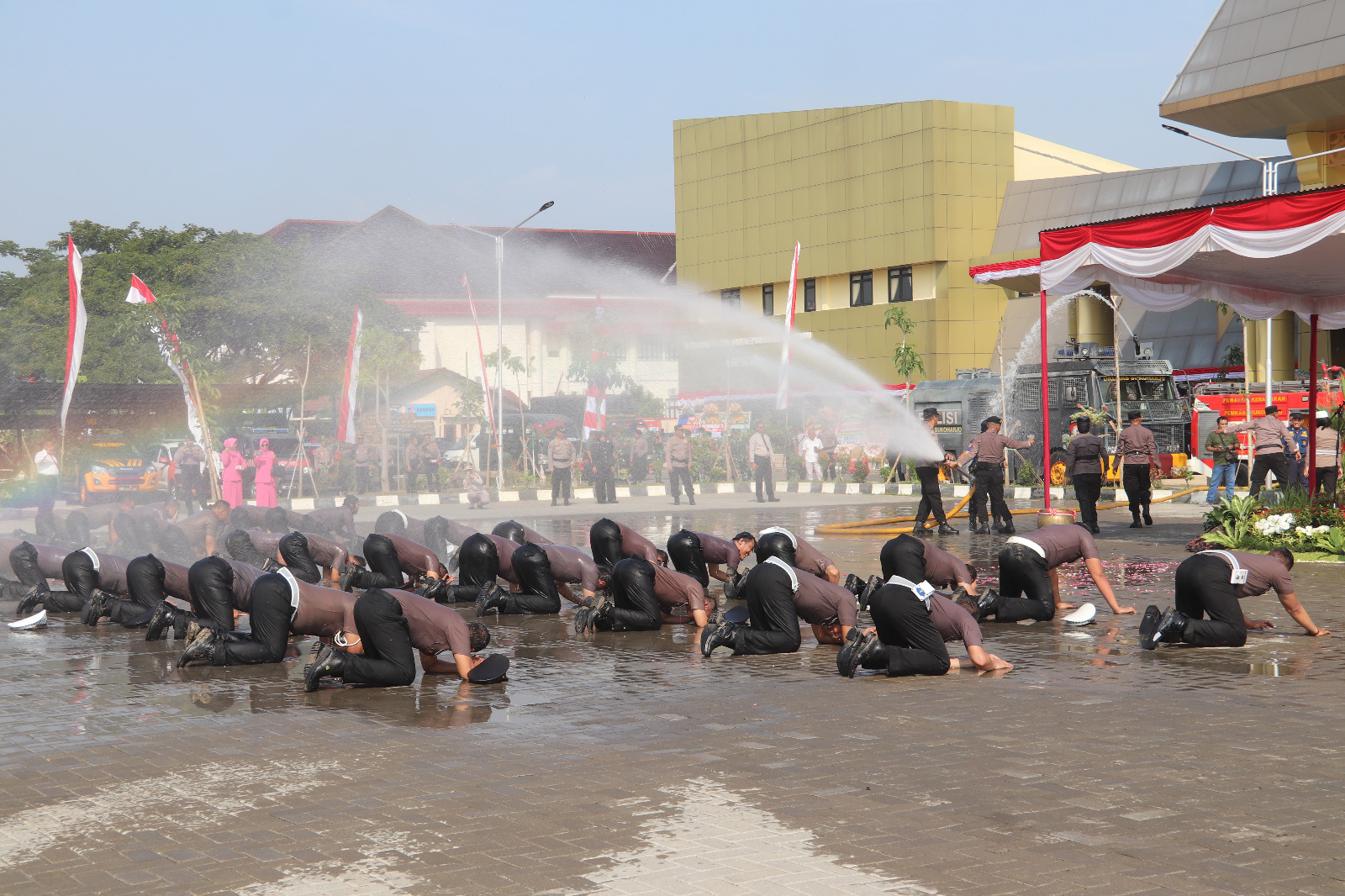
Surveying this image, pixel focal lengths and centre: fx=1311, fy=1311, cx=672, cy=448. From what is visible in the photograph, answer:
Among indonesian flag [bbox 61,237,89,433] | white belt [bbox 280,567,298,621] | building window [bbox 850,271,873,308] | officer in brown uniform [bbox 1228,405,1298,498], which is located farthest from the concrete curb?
building window [bbox 850,271,873,308]

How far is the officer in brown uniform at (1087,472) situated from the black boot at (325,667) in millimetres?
12779

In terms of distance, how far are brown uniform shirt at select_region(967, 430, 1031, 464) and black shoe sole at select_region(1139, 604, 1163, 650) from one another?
920cm

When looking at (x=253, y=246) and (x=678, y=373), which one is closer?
(x=253, y=246)

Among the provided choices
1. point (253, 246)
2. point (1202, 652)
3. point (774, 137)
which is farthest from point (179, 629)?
point (774, 137)

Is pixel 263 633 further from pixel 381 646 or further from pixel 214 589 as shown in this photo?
pixel 381 646

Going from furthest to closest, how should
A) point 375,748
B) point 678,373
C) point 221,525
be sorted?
1. point 678,373
2. point 221,525
3. point 375,748

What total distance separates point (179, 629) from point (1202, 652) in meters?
8.38

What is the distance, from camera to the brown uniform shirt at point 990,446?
1916cm

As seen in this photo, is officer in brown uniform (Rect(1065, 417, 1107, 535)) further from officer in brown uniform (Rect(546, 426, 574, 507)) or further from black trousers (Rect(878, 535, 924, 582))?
officer in brown uniform (Rect(546, 426, 574, 507))

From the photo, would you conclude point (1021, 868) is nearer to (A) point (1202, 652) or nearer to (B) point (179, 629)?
(A) point (1202, 652)

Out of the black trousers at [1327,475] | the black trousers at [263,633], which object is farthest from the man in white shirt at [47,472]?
the black trousers at [1327,475]

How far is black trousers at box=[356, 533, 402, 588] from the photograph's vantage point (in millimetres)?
13383

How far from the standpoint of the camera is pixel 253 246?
4844 cm

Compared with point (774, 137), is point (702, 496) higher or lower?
lower
